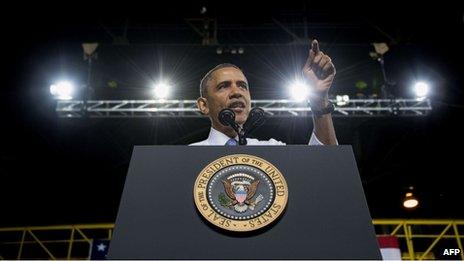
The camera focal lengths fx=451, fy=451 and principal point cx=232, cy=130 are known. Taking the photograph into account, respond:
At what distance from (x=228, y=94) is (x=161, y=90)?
7.66 m

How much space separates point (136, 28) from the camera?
31.2 feet

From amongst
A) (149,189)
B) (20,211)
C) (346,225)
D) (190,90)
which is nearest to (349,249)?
(346,225)

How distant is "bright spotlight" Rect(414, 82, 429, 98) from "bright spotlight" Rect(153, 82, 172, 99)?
544 centimetres

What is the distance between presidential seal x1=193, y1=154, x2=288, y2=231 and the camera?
1.37 metres

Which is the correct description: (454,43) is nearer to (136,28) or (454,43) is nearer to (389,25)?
(389,25)

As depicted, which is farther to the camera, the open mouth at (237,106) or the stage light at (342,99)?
the stage light at (342,99)

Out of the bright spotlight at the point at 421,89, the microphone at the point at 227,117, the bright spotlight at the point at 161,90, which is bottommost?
the microphone at the point at 227,117

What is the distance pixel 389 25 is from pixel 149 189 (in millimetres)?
8615

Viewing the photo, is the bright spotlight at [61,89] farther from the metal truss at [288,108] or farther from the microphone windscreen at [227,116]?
the microphone windscreen at [227,116]

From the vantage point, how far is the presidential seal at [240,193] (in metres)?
1.37

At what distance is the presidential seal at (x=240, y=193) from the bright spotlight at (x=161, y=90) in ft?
28.3
